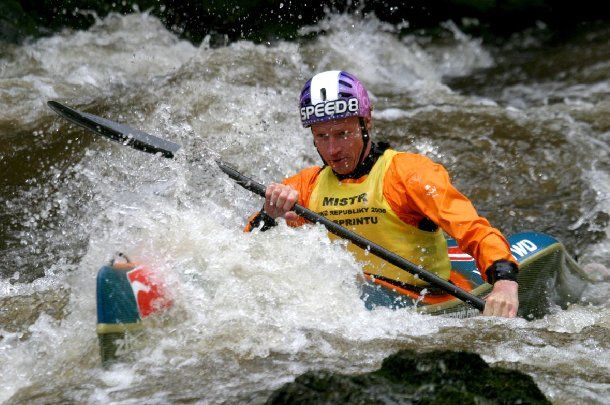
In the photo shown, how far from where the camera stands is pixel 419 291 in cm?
437

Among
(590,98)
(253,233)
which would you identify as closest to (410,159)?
(253,233)

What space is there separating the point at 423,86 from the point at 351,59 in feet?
3.06

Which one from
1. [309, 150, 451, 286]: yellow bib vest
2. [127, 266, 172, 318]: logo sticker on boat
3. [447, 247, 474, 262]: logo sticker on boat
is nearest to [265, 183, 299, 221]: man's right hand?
[309, 150, 451, 286]: yellow bib vest

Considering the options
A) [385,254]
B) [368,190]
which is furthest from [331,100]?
[385,254]

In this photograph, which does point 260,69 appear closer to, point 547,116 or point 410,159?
point 547,116

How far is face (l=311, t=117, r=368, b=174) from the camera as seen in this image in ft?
14.3

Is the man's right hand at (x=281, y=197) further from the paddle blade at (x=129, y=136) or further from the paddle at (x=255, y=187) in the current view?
the paddle blade at (x=129, y=136)

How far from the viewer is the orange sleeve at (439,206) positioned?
3888 mm

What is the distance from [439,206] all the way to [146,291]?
1.44m

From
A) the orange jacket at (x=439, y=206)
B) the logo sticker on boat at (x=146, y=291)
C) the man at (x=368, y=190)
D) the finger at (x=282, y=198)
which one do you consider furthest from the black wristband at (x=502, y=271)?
the logo sticker on boat at (x=146, y=291)

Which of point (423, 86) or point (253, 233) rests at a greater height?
point (423, 86)

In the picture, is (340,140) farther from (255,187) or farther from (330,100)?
(255,187)

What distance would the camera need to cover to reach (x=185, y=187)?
5047 millimetres

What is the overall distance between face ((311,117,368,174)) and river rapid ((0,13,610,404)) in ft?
1.27
